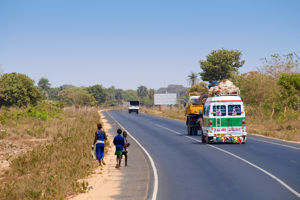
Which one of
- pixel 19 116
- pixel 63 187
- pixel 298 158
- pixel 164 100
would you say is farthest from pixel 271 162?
pixel 164 100

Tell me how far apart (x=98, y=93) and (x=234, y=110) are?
155 m

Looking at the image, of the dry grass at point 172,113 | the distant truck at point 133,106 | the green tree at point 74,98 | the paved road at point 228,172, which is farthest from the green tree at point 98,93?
the paved road at point 228,172

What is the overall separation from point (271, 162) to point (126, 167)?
19.2 ft

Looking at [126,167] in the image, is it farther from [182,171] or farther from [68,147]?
[68,147]

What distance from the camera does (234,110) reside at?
81.6 ft

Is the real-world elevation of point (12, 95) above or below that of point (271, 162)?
above

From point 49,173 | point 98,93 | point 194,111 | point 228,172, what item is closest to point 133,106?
point 194,111

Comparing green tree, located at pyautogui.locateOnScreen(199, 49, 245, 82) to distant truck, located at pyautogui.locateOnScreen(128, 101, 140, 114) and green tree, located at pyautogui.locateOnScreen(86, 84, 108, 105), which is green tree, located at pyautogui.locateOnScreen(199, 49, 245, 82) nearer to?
distant truck, located at pyautogui.locateOnScreen(128, 101, 140, 114)

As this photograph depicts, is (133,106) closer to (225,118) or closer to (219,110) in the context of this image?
(219,110)

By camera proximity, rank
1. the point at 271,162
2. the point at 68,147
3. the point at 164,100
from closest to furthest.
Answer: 1. the point at 271,162
2. the point at 68,147
3. the point at 164,100

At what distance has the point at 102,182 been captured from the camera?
1472 centimetres

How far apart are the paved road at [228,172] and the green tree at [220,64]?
63075 millimetres

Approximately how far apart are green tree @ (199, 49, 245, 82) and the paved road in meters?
63.1

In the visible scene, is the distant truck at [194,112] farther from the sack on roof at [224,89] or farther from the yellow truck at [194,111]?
the sack on roof at [224,89]
